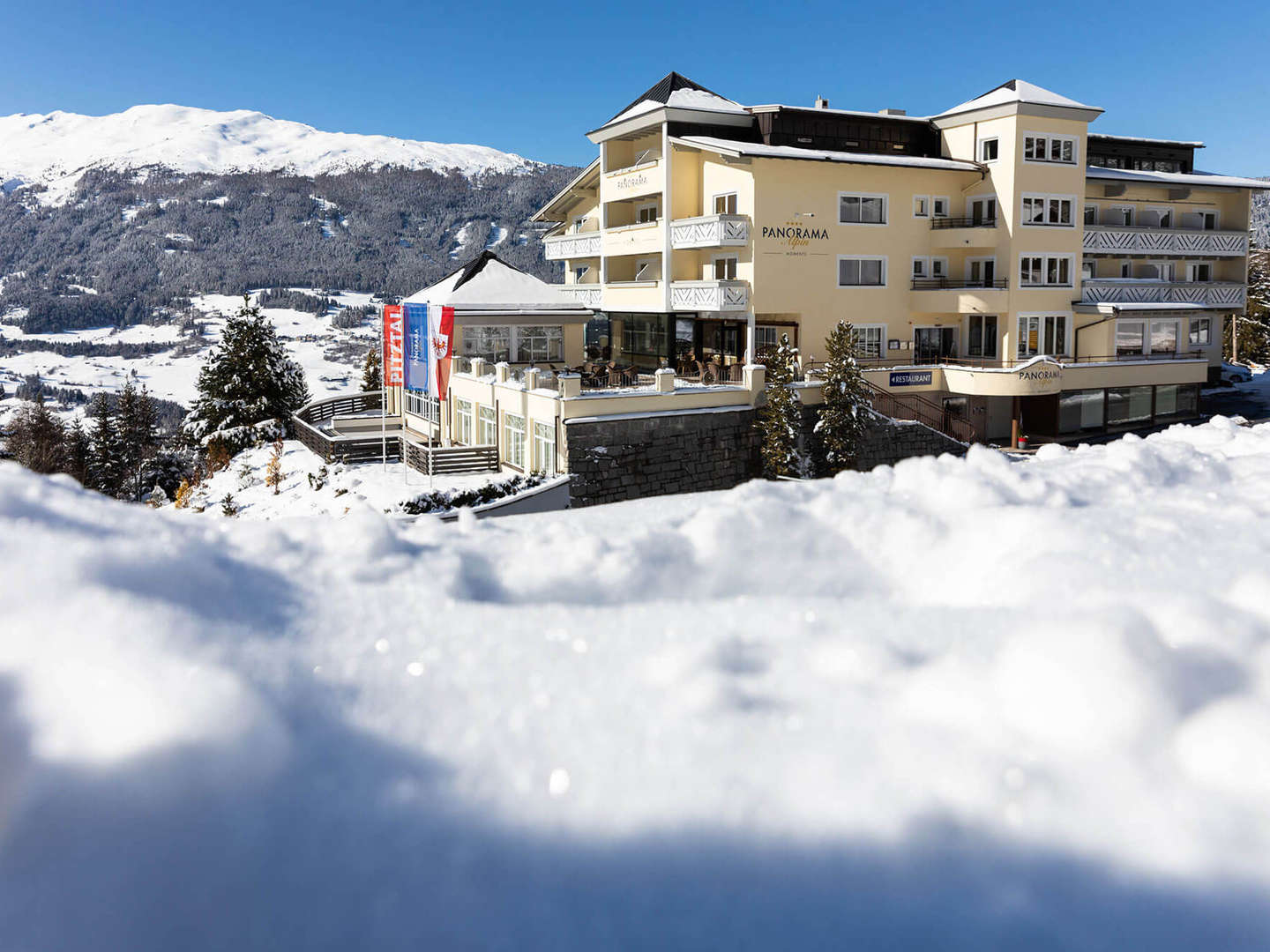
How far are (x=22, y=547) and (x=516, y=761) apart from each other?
7.35 ft

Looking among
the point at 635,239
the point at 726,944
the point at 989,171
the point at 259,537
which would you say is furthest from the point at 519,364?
the point at 726,944

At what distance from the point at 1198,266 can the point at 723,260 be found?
29.3 metres

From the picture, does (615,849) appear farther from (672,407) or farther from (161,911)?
(672,407)

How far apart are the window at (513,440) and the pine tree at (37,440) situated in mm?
40469

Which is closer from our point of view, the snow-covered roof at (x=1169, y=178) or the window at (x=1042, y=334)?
the window at (x=1042, y=334)

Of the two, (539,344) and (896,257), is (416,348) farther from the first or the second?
(896,257)

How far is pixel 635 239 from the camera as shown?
4341 cm

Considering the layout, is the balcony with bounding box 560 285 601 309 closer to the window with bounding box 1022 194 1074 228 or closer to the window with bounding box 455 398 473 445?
the window with bounding box 455 398 473 445

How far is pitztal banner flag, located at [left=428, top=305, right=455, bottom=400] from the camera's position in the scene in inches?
1253

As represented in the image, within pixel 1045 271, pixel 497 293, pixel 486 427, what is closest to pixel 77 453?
pixel 497 293

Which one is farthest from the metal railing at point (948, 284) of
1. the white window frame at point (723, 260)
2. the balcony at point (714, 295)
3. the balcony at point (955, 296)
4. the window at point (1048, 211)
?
the balcony at point (714, 295)

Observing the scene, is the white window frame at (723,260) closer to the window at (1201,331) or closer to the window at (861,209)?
the window at (861,209)

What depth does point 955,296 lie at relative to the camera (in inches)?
1623

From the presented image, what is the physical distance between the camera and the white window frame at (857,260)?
39969 millimetres
